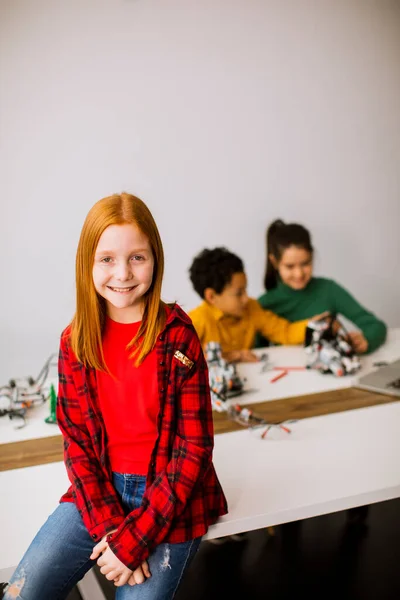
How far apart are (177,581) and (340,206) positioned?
265 cm

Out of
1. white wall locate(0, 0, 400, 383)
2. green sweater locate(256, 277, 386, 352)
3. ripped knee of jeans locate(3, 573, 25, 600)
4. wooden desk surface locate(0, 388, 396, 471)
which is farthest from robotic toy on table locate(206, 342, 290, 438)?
white wall locate(0, 0, 400, 383)

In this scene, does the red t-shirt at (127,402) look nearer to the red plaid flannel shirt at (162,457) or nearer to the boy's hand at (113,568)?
the red plaid flannel shirt at (162,457)

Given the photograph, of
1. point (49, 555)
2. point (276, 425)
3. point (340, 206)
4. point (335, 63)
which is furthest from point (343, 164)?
point (49, 555)

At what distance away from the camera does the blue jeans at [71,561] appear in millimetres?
1006

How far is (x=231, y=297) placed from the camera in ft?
7.86

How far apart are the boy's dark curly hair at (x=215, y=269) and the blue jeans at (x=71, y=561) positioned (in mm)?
1374

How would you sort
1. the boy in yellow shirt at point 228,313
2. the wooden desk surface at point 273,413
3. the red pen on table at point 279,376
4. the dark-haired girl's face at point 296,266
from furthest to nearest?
the dark-haired girl's face at point 296,266, the boy in yellow shirt at point 228,313, the red pen on table at point 279,376, the wooden desk surface at point 273,413

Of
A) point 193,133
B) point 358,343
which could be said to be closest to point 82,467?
point 358,343

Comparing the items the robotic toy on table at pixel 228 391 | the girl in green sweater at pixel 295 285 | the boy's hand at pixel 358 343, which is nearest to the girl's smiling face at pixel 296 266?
the girl in green sweater at pixel 295 285

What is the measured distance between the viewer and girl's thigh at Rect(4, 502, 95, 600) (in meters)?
1.01

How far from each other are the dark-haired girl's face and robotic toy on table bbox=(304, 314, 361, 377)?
687 mm

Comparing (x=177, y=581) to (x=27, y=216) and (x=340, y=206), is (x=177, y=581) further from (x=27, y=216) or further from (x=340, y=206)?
(x=340, y=206)

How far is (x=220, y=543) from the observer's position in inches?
71.1

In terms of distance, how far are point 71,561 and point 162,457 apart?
25 cm
